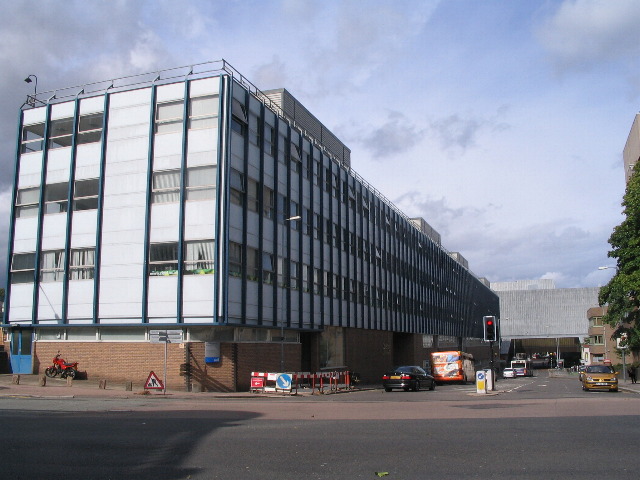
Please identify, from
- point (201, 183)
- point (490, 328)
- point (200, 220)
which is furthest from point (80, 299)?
point (490, 328)

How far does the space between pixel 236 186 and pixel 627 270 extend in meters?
25.0

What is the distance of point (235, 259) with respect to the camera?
31.8m

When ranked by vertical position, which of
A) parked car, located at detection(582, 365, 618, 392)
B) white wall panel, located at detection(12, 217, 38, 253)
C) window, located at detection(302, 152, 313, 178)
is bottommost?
parked car, located at detection(582, 365, 618, 392)

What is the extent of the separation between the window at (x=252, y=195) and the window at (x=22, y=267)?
12195mm

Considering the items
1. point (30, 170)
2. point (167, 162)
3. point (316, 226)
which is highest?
point (30, 170)

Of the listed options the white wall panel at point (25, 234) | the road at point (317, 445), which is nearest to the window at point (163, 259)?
the white wall panel at point (25, 234)

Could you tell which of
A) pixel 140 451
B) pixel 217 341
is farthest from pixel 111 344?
pixel 140 451

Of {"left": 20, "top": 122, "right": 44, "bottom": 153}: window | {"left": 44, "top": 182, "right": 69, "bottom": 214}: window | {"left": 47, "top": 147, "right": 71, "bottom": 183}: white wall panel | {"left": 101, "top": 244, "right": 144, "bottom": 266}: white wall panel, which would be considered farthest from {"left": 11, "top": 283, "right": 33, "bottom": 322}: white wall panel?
{"left": 20, "top": 122, "right": 44, "bottom": 153}: window

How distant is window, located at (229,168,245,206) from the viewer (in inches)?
1259

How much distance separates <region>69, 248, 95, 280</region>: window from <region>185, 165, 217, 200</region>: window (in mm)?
6308

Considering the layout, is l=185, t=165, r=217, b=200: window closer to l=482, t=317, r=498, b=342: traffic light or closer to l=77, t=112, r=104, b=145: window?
l=77, t=112, r=104, b=145: window

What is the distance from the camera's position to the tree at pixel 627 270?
1542 inches

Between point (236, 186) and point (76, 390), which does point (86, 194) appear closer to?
point (236, 186)

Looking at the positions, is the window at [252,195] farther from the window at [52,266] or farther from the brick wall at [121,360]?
the window at [52,266]
